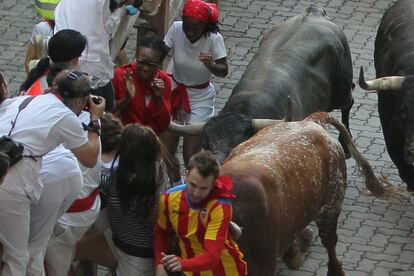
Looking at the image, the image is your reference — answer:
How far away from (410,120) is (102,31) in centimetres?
345

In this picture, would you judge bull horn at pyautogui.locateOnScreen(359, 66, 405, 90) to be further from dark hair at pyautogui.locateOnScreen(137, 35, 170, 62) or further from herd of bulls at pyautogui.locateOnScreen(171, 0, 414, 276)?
dark hair at pyautogui.locateOnScreen(137, 35, 170, 62)

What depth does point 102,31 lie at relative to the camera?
30.8ft

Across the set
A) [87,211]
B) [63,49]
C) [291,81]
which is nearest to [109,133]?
[87,211]

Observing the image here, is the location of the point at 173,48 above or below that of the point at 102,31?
below

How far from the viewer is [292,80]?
1155 cm

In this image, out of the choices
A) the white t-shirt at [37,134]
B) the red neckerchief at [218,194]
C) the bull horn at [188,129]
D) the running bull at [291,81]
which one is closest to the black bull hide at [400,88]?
the running bull at [291,81]

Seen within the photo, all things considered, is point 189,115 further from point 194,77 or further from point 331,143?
point 331,143

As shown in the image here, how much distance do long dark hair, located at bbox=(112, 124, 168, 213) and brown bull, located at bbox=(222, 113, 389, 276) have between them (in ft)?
2.84

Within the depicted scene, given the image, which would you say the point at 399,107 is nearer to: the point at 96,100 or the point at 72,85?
the point at 96,100

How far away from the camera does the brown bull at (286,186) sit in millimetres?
8430

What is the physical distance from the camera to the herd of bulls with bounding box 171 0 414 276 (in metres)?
8.59

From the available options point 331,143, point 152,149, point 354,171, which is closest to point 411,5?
point 354,171

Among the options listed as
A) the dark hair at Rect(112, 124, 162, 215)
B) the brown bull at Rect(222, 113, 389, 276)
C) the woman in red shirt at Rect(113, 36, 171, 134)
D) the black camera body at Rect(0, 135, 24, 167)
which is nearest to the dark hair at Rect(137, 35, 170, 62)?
the woman in red shirt at Rect(113, 36, 171, 134)

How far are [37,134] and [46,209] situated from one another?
0.54m
